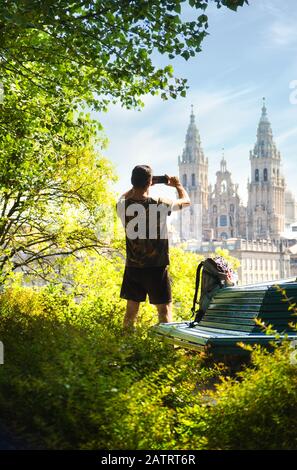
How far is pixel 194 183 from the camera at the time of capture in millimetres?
187875

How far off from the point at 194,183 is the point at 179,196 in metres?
182

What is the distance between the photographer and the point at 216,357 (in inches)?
228

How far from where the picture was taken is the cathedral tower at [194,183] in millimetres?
176875

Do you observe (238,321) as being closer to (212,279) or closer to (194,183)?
(212,279)

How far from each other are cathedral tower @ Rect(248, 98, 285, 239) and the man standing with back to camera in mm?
164321

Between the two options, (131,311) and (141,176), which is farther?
(131,311)

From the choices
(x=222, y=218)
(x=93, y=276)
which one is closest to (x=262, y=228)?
(x=222, y=218)

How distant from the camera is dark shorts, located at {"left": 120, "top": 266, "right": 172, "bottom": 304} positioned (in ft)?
22.3

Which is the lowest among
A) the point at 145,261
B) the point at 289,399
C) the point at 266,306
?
the point at 289,399

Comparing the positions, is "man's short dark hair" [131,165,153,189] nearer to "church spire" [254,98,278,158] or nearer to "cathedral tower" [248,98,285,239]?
"cathedral tower" [248,98,285,239]

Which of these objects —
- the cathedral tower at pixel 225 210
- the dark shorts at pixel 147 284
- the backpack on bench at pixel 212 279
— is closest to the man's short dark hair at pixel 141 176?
the dark shorts at pixel 147 284

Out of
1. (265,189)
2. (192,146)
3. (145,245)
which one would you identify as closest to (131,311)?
(145,245)
